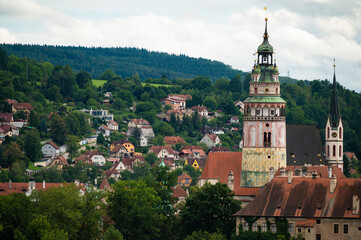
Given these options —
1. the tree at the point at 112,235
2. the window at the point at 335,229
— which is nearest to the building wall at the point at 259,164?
the tree at the point at 112,235

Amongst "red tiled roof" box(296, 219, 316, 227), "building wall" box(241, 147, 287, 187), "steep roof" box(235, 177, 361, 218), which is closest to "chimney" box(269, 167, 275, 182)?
"building wall" box(241, 147, 287, 187)

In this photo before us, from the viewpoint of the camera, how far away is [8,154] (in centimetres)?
18012

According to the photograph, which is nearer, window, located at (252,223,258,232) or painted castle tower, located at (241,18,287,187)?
window, located at (252,223,258,232)

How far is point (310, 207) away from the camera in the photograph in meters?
88.9

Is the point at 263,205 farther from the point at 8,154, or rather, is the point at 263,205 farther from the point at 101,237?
the point at 8,154

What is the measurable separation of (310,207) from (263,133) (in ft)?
59.5

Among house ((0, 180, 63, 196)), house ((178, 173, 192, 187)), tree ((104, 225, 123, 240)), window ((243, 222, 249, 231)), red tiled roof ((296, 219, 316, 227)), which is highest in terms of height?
house ((178, 173, 192, 187))

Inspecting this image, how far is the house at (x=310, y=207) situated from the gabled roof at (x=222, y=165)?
16.8 m

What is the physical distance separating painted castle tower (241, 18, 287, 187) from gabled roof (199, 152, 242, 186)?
3016 millimetres

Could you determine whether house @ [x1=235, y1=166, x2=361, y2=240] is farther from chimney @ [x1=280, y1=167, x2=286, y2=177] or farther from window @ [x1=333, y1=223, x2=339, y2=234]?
chimney @ [x1=280, y1=167, x2=286, y2=177]

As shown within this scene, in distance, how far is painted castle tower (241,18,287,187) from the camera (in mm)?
105375

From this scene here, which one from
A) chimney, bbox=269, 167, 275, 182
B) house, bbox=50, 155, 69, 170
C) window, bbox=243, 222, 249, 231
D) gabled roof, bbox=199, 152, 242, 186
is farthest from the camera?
house, bbox=50, 155, 69, 170

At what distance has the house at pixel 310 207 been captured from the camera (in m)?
86.9

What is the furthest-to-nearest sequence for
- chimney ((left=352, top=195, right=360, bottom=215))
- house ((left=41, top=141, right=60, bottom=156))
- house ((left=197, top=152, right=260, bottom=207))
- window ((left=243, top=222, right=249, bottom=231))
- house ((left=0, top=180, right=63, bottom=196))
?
house ((left=41, top=141, right=60, bottom=156)) < house ((left=0, top=180, right=63, bottom=196)) < house ((left=197, top=152, right=260, bottom=207)) < window ((left=243, top=222, right=249, bottom=231)) < chimney ((left=352, top=195, right=360, bottom=215))
